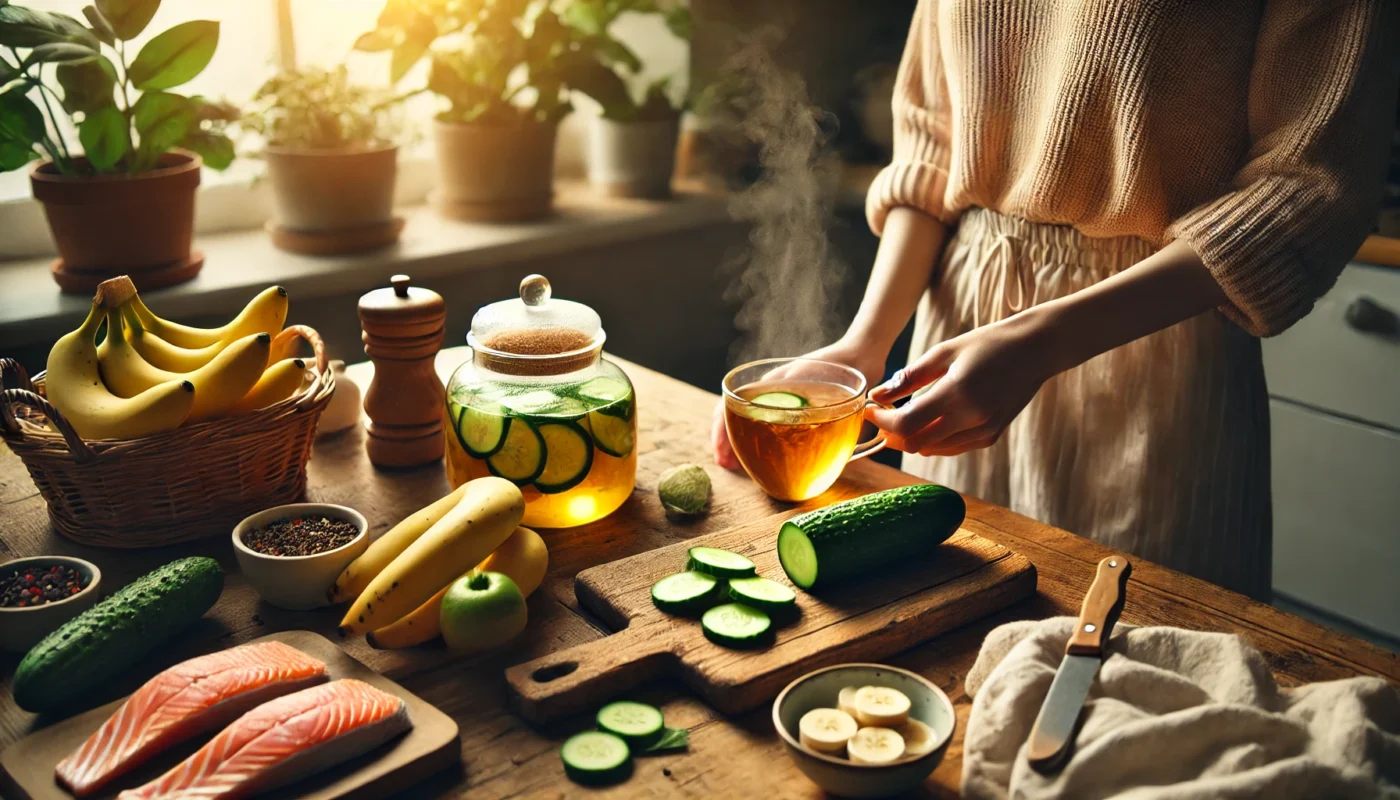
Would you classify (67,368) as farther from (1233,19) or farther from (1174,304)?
(1233,19)

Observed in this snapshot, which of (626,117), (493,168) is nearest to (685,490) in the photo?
(493,168)

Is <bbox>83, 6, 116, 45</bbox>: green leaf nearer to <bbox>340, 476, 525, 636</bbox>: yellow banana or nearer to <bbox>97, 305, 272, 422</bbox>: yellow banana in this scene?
<bbox>97, 305, 272, 422</bbox>: yellow banana

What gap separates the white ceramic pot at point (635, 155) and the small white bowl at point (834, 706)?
1.88 meters

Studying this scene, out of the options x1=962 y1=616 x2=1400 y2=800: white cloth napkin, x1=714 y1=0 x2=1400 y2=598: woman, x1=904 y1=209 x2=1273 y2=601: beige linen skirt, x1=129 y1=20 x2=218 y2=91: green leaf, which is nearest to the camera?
x1=962 y1=616 x2=1400 y2=800: white cloth napkin

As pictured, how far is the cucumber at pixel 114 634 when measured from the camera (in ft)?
2.89

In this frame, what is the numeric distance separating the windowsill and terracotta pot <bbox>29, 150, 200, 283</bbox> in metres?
0.06

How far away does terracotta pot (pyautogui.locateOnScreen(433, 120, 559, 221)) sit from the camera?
7.60ft

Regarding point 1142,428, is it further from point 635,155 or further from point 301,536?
point 635,155

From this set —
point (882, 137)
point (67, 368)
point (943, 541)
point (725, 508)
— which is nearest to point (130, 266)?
point (67, 368)

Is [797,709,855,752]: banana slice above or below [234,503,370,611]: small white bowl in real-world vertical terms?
above

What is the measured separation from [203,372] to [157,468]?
11cm

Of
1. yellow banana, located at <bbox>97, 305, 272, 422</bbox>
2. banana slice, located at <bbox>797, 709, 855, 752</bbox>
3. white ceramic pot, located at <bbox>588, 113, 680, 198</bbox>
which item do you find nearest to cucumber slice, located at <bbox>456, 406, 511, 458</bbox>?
yellow banana, located at <bbox>97, 305, 272, 422</bbox>

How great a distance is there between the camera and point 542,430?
1.14m

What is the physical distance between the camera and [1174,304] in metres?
1.22
